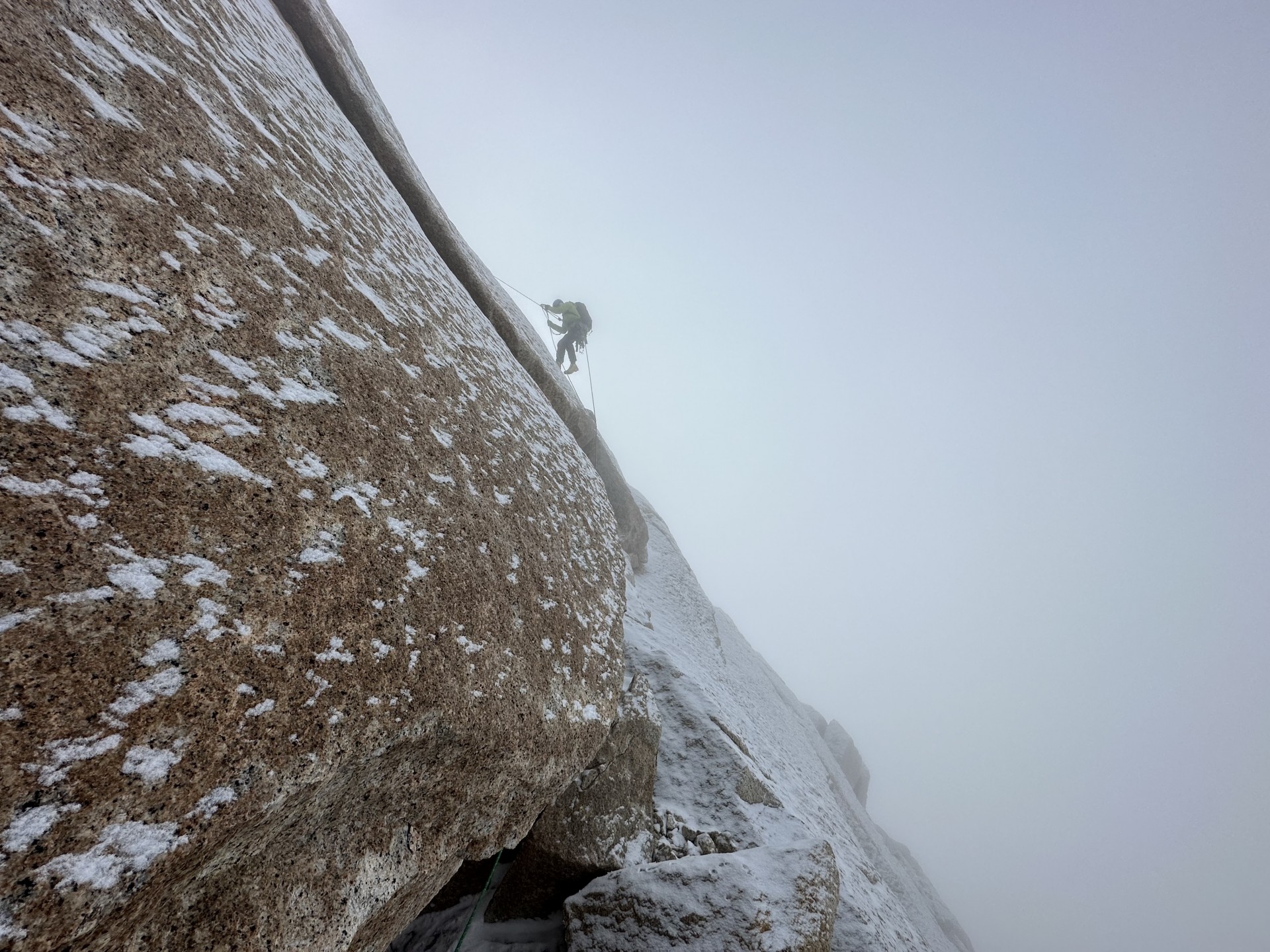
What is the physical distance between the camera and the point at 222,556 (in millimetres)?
2438

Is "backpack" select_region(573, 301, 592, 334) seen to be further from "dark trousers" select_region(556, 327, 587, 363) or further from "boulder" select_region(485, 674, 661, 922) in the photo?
"boulder" select_region(485, 674, 661, 922)

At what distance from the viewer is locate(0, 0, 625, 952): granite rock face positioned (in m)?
1.86

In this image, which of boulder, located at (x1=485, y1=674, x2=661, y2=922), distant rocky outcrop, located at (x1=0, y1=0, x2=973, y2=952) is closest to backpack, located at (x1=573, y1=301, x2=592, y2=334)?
distant rocky outcrop, located at (x1=0, y1=0, x2=973, y2=952)

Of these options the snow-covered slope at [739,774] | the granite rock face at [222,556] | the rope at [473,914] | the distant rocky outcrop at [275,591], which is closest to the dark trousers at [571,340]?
the snow-covered slope at [739,774]

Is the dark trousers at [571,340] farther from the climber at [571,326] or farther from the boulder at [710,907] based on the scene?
the boulder at [710,907]

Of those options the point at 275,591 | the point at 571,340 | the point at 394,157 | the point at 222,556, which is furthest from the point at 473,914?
the point at 571,340

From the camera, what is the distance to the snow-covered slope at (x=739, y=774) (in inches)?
250

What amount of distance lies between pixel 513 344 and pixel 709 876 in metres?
9.63

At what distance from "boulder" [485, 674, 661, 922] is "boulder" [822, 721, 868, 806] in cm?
2931

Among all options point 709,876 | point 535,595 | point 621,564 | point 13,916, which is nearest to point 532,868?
point 709,876

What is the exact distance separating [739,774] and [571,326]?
47.0ft

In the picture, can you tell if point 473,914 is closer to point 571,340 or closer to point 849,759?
point 571,340

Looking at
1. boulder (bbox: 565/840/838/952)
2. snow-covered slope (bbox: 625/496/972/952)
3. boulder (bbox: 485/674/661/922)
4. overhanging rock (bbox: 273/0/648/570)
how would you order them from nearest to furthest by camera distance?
boulder (bbox: 565/840/838/952) < boulder (bbox: 485/674/661/922) < snow-covered slope (bbox: 625/496/972/952) < overhanging rock (bbox: 273/0/648/570)

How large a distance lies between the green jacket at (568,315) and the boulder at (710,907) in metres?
15.3
